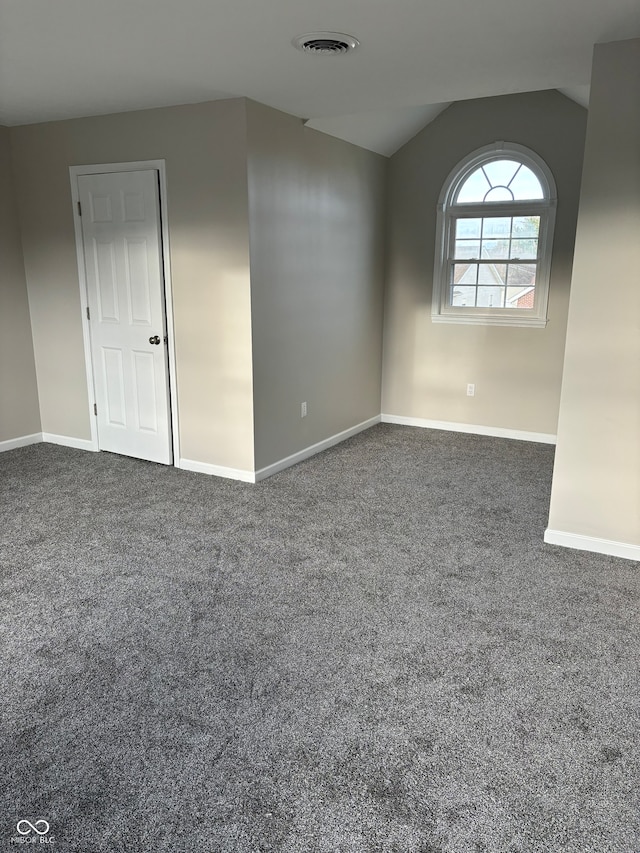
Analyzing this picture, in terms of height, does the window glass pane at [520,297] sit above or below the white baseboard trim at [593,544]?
above

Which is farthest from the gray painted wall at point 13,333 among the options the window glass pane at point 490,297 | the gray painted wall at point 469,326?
the window glass pane at point 490,297

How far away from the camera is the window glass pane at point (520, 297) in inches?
204

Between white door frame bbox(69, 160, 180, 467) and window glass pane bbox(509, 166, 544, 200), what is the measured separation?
110 inches

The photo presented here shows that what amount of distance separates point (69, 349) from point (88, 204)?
113cm

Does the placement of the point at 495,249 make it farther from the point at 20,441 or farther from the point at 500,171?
the point at 20,441

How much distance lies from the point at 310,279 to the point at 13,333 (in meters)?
2.42

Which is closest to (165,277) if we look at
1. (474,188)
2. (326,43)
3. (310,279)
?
(310,279)

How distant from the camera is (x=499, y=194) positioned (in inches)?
203

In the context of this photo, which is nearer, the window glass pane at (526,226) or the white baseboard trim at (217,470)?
the white baseboard trim at (217,470)

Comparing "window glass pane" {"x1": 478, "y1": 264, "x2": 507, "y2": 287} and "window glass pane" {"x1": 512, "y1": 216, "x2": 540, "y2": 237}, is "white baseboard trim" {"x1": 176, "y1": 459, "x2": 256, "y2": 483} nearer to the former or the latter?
"window glass pane" {"x1": 478, "y1": 264, "x2": 507, "y2": 287}

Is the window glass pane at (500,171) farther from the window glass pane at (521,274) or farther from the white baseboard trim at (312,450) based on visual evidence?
the white baseboard trim at (312,450)

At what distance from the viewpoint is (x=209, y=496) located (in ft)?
13.3

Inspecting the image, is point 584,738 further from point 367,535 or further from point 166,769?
point 367,535

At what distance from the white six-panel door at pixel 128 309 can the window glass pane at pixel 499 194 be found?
274cm
